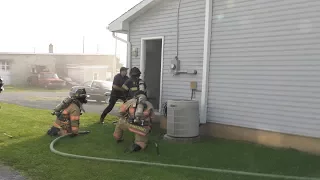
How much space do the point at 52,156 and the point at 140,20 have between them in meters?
5.35

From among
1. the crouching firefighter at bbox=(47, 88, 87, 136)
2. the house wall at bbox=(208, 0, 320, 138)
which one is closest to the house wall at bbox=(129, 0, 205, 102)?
the house wall at bbox=(208, 0, 320, 138)

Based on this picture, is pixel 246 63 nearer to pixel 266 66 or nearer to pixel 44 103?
pixel 266 66

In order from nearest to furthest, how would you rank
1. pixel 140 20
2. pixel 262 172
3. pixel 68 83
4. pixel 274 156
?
pixel 262 172, pixel 274 156, pixel 140 20, pixel 68 83

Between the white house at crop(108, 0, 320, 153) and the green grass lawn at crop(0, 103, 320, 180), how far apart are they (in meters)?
0.57

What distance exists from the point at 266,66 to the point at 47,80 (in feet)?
87.6

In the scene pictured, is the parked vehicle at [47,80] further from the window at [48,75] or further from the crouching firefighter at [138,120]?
the crouching firefighter at [138,120]

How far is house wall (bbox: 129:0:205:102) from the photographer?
8.57 m

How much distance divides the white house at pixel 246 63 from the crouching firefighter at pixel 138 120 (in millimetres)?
1990

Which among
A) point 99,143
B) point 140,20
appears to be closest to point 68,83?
point 140,20

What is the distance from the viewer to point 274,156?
247 inches

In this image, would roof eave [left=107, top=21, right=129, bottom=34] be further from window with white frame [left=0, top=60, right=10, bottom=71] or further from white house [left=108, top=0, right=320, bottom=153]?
window with white frame [left=0, top=60, right=10, bottom=71]

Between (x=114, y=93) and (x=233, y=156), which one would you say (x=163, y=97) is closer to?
(x=114, y=93)

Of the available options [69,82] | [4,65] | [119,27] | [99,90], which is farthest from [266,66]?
[4,65]

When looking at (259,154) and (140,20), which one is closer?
(259,154)
